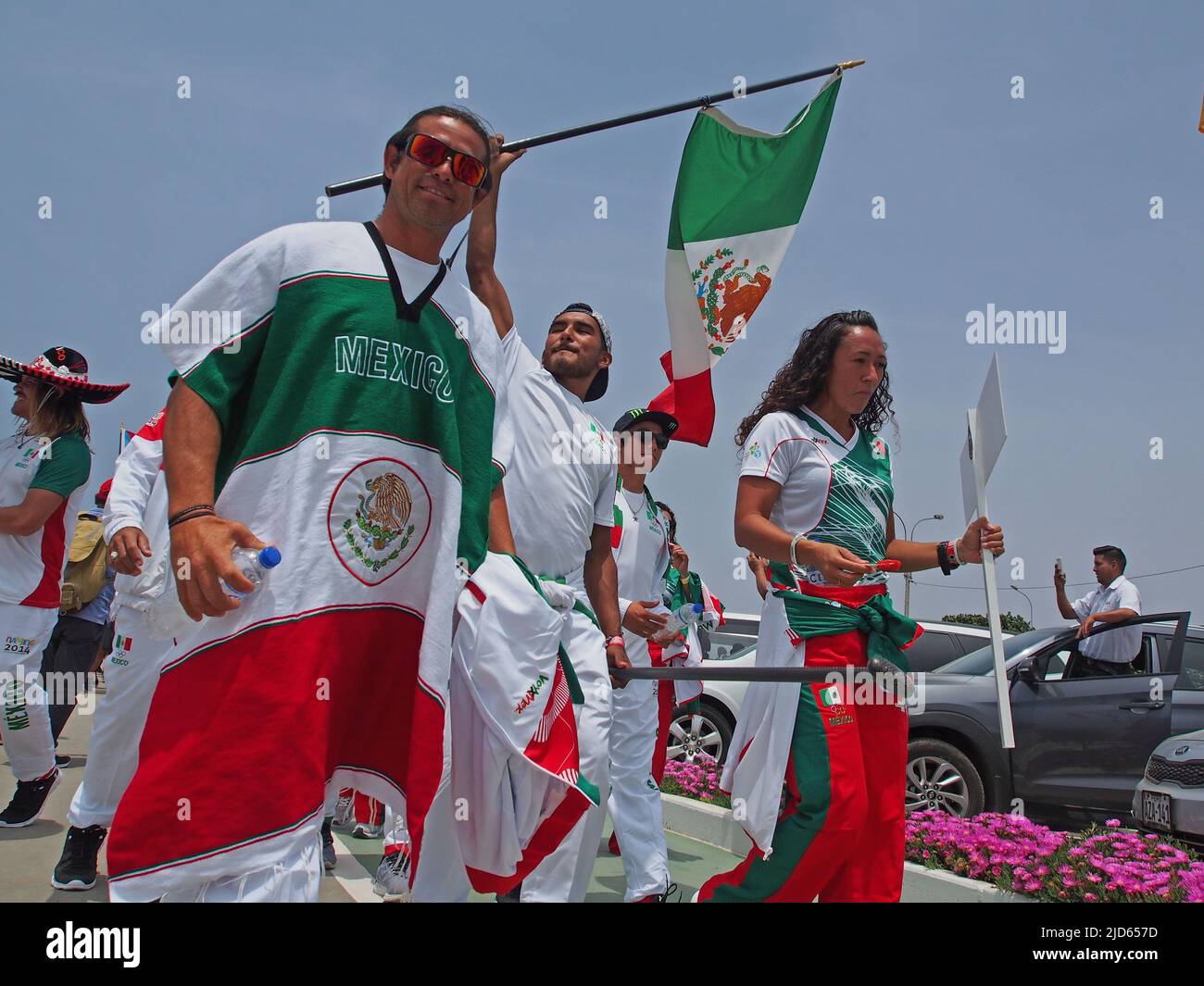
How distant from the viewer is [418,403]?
2482mm

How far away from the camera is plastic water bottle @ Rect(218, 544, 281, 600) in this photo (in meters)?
2.16

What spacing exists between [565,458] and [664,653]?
3.02 m

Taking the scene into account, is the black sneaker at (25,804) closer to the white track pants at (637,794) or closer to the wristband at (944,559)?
the white track pants at (637,794)

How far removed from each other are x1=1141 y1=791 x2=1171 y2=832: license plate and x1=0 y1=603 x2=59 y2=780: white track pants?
6.02m

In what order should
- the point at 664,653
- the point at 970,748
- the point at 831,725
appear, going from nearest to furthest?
the point at 831,725 < the point at 664,653 < the point at 970,748

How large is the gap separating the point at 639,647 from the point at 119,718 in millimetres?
2963

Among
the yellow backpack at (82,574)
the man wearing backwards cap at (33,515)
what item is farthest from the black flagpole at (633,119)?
the yellow backpack at (82,574)

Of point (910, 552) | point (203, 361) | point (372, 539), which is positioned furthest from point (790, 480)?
point (203, 361)

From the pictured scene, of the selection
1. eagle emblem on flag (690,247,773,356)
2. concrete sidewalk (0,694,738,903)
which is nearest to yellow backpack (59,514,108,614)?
concrete sidewalk (0,694,738,903)

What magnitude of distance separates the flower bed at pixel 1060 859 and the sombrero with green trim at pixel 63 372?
15.7 ft

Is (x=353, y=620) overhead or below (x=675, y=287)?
below

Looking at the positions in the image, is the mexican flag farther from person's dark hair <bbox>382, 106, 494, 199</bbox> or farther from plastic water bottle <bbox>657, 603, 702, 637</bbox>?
person's dark hair <bbox>382, 106, 494, 199</bbox>

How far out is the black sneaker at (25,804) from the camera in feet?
18.8

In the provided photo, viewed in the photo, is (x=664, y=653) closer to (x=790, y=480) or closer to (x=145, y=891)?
(x=790, y=480)
